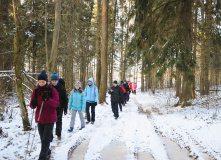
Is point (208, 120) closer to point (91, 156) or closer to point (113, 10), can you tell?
point (91, 156)

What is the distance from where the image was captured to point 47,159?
11.8 feet

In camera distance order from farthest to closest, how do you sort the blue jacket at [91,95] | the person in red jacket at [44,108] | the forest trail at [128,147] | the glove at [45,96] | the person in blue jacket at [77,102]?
the blue jacket at [91,95] → the person in blue jacket at [77,102] → the forest trail at [128,147] → the person in red jacket at [44,108] → the glove at [45,96]

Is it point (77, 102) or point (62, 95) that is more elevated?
point (62, 95)

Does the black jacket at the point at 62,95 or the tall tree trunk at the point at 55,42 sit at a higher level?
the tall tree trunk at the point at 55,42

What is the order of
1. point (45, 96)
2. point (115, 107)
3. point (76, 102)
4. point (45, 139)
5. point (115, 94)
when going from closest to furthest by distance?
point (45, 96)
point (45, 139)
point (76, 102)
point (115, 107)
point (115, 94)

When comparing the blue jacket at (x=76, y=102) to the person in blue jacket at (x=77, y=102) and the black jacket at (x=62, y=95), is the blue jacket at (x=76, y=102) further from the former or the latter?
the black jacket at (x=62, y=95)

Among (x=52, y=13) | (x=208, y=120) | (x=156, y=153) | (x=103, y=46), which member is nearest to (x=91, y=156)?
(x=156, y=153)

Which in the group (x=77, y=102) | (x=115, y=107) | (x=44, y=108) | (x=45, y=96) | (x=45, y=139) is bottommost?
(x=115, y=107)

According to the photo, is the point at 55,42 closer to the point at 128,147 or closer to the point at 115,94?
the point at 115,94

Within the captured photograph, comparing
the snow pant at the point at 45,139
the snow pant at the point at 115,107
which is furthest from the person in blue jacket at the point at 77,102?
the snow pant at the point at 45,139

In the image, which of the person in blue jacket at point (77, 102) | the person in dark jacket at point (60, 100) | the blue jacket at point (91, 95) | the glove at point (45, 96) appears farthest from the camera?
the blue jacket at point (91, 95)

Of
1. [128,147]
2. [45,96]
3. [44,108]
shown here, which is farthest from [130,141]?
[45,96]

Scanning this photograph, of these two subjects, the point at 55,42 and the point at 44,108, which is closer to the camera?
the point at 44,108

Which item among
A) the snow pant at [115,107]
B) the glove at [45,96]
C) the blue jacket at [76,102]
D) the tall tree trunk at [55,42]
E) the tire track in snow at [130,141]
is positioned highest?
the tall tree trunk at [55,42]
